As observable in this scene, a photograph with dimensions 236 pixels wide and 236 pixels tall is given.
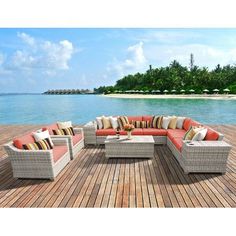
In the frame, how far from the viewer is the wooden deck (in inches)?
125

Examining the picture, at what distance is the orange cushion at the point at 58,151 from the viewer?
4.23 metres

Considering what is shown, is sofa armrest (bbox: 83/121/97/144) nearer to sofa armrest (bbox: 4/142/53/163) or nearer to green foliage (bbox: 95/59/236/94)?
sofa armrest (bbox: 4/142/53/163)

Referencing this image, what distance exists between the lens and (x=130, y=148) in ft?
16.3

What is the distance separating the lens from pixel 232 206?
302 cm

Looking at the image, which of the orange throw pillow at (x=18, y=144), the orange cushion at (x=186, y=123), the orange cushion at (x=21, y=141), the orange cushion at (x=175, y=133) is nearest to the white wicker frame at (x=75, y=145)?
the orange cushion at (x=21, y=141)

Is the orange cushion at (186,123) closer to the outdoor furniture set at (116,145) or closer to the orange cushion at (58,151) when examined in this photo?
the outdoor furniture set at (116,145)

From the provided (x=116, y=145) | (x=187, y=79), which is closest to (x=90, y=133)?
(x=116, y=145)

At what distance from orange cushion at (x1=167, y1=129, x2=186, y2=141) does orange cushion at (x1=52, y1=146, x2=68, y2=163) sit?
269 cm

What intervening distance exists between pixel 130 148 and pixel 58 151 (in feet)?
5.41

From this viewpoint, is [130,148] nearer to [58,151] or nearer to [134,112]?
[58,151]

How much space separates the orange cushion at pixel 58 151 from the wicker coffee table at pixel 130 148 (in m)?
0.99
